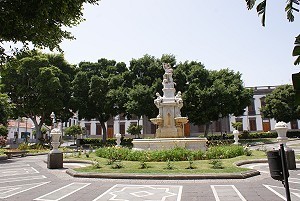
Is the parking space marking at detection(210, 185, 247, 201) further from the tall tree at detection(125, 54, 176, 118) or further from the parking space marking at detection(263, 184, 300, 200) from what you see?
the tall tree at detection(125, 54, 176, 118)

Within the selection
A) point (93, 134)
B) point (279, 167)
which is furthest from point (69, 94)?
point (279, 167)

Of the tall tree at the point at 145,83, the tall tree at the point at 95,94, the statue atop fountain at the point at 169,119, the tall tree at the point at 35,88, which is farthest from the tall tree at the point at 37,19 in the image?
the tall tree at the point at 95,94

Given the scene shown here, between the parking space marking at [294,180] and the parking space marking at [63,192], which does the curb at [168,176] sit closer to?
the parking space marking at [63,192]

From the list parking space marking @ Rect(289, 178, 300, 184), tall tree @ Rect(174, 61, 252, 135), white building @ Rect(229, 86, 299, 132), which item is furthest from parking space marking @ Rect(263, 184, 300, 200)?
white building @ Rect(229, 86, 299, 132)

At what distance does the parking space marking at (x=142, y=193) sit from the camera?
Result: 24.1 feet

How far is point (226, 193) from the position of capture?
7.66m

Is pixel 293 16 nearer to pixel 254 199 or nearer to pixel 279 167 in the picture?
pixel 279 167

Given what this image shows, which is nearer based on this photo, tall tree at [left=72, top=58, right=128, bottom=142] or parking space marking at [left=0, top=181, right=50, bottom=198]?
parking space marking at [left=0, top=181, right=50, bottom=198]

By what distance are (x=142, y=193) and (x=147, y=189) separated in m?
0.55

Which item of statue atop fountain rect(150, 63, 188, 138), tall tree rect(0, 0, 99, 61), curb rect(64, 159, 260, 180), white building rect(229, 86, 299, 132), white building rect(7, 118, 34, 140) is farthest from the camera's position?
white building rect(7, 118, 34, 140)

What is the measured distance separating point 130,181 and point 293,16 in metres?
8.62

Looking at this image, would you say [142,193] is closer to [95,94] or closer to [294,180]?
[294,180]

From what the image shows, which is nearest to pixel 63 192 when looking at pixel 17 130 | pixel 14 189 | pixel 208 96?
pixel 14 189

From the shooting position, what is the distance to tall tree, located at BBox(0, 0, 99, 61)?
19.9 ft
